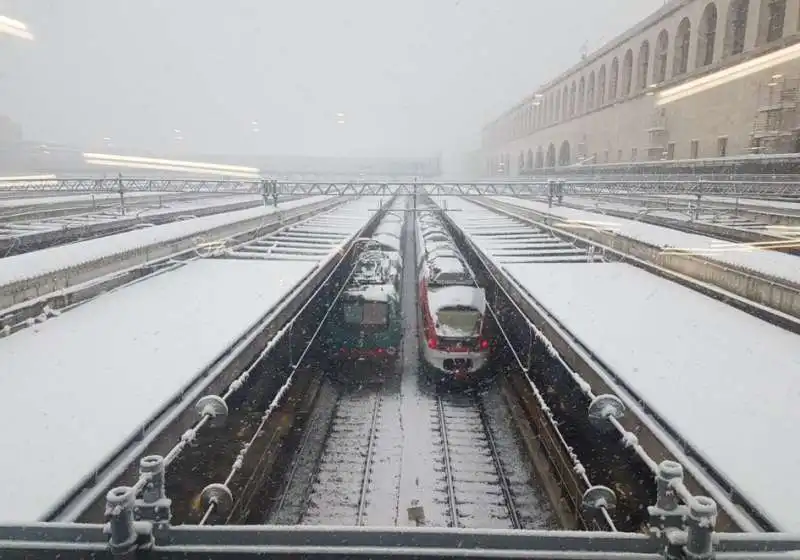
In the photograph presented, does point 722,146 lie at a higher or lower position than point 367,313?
higher

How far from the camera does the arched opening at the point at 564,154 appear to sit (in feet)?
175

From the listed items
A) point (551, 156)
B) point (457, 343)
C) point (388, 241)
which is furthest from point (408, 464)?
point (551, 156)

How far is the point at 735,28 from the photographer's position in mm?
28016

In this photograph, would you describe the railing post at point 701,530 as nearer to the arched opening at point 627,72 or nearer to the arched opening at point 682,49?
the arched opening at point 682,49

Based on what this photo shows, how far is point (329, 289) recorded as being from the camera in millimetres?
18641

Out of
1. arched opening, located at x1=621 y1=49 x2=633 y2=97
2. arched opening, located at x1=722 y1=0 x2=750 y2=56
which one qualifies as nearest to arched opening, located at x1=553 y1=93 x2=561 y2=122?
arched opening, located at x1=621 y1=49 x2=633 y2=97

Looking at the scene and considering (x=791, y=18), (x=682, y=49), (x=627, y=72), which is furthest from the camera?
(x=627, y=72)

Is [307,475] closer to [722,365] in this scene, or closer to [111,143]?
[722,365]

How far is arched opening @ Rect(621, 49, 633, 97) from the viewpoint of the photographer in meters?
41.3

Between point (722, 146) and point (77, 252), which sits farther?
point (722, 146)

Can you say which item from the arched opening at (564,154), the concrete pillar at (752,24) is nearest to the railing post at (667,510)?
the concrete pillar at (752,24)

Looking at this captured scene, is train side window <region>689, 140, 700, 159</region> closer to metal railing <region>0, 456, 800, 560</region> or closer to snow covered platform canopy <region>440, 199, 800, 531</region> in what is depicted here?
snow covered platform canopy <region>440, 199, 800, 531</region>

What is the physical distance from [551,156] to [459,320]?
50702 mm

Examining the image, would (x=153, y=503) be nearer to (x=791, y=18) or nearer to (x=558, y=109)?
(x=791, y=18)
